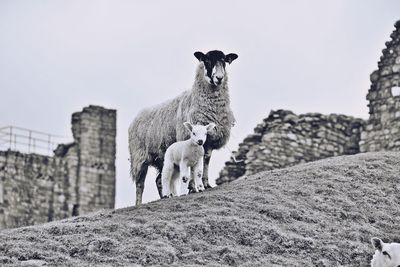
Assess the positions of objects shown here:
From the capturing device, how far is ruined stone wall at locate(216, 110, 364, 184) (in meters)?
31.9

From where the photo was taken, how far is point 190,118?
76.2 ft

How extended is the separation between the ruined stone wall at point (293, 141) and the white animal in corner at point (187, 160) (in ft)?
28.9

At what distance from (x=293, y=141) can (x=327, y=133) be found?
85 cm

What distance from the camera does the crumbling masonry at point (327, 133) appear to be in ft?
105

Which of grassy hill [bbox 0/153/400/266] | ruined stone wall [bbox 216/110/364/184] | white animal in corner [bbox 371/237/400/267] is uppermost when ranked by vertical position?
ruined stone wall [bbox 216/110/364/184]

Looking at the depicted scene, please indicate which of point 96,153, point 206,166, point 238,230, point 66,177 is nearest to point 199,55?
point 206,166

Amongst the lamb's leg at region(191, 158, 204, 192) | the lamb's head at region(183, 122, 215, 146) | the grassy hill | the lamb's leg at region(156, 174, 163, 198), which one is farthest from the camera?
the lamb's leg at region(156, 174, 163, 198)

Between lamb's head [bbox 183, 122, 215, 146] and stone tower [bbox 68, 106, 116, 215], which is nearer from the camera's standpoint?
lamb's head [bbox 183, 122, 215, 146]

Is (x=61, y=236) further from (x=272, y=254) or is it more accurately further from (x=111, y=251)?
(x=272, y=254)

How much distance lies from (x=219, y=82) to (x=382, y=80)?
9.79m

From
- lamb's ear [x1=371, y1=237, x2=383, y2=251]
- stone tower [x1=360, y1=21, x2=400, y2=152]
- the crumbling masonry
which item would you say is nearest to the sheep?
lamb's ear [x1=371, y1=237, x2=383, y2=251]

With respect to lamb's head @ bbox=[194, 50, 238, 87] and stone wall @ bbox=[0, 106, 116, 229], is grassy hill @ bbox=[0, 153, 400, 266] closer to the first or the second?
lamb's head @ bbox=[194, 50, 238, 87]

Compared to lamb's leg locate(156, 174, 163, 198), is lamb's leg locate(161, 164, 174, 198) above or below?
below

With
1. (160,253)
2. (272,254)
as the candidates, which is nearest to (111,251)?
(160,253)
